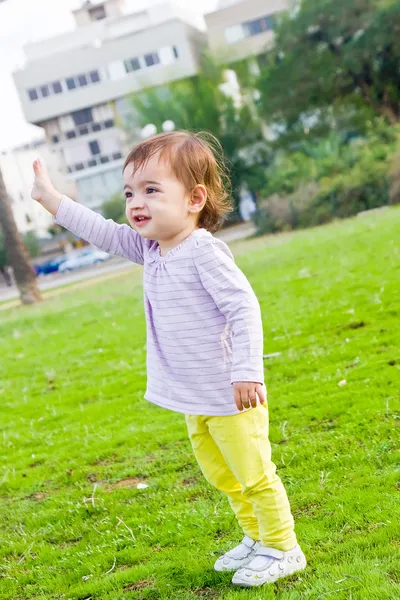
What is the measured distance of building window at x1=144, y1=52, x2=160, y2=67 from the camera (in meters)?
64.8

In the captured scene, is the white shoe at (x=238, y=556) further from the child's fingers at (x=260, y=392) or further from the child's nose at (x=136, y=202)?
the child's nose at (x=136, y=202)

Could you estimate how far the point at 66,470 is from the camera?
5.36 m

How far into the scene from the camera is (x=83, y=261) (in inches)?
1865

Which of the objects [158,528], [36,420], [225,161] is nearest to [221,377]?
[225,161]

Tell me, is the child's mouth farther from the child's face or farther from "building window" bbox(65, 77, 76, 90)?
"building window" bbox(65, 77, 76, 90)

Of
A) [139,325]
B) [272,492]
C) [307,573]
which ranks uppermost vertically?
[272,492]

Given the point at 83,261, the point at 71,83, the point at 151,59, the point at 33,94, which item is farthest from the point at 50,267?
the point at 151,59

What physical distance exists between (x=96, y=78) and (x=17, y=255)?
1989 inches

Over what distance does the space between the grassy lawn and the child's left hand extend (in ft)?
2.44

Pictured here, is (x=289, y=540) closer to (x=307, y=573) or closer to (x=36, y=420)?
(x=307, y=573)

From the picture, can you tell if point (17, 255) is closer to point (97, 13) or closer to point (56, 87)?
point (56, 87)

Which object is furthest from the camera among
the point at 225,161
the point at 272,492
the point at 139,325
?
the point at 139,325

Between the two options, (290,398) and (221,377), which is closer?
(221,377)

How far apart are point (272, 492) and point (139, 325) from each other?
8291 millimetres
